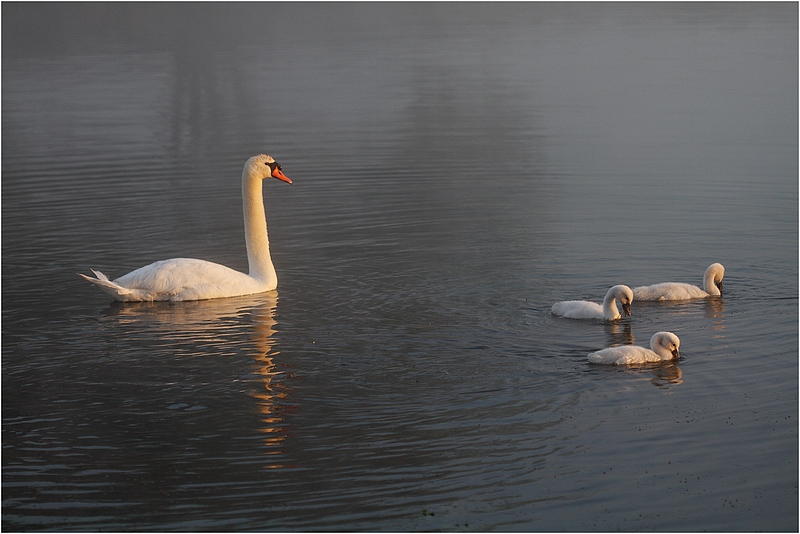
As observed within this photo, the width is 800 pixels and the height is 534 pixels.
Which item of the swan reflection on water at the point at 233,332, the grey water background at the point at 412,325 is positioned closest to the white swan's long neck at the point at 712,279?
the grey water background at the point at 412,325

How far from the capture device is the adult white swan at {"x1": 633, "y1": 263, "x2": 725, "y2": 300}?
497 inches

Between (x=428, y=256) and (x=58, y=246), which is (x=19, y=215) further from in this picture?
(x=428, y=256)

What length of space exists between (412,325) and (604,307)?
6.54 ft

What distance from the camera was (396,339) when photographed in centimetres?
1157

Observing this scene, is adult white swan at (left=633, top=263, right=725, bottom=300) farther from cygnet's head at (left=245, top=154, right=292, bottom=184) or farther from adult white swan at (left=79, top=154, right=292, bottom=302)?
cygnet's head at (left=245, top=154, right=292, bottom=184)

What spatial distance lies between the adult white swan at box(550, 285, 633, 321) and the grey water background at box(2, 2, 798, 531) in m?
0.12

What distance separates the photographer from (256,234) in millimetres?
14281

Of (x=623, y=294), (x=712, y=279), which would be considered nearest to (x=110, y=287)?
(x=623, y=294)

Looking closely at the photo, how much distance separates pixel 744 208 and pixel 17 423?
12313 mm

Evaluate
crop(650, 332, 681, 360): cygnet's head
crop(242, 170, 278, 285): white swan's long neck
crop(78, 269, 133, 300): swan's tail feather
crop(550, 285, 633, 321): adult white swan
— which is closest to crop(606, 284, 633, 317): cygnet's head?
crop(550, 285, 633, 321): adult white swan

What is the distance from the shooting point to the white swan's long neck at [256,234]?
1405cm

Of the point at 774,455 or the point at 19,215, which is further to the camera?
the point at 19,215

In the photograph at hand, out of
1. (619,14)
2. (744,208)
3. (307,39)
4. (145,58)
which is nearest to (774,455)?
(744,208)

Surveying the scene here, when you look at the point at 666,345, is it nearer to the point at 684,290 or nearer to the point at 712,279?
the point at 684,290
